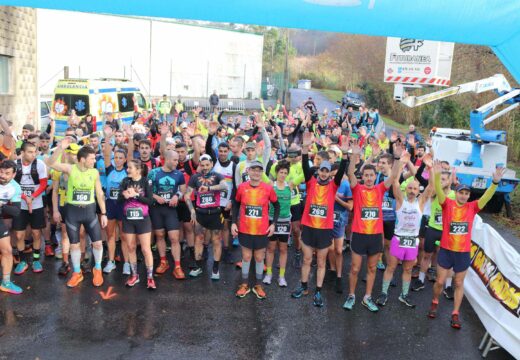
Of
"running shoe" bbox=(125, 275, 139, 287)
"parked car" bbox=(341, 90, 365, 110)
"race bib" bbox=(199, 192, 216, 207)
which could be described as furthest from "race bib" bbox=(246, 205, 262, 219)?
"parked car" bbox=(341, 90, 365, 110)

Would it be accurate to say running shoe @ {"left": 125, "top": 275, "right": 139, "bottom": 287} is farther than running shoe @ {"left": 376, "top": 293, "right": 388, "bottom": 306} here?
Yes

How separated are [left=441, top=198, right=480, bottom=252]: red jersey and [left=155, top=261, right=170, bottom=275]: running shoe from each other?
399 cm

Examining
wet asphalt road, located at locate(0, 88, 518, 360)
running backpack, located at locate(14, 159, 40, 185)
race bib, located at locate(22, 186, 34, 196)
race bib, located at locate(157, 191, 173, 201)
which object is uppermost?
running backpack, located at locate(14, 159, 40, 185)

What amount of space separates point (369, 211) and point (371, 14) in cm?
245

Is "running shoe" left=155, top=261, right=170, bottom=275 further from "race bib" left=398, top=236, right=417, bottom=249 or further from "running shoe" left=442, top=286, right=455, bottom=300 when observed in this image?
"running shoe" left=442, top=286, right=455, bottom=300

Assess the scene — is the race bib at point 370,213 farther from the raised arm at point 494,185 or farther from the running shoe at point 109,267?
the running shoe at point 109,267

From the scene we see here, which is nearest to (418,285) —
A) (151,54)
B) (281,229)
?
(281,229)

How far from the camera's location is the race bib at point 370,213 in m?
6.34

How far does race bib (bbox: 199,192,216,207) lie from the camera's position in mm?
7090

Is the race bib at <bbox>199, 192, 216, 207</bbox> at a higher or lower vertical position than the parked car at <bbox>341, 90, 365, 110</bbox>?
lower

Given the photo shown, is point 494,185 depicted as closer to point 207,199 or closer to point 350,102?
point 207,199

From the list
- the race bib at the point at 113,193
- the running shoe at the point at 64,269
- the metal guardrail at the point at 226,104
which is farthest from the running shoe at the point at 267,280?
the metal guardrail at the point at 226,104

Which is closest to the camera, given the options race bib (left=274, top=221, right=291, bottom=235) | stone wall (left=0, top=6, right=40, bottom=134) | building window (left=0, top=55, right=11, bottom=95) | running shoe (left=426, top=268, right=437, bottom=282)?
race bib (left=274, top=221, right=291, bottom=235)

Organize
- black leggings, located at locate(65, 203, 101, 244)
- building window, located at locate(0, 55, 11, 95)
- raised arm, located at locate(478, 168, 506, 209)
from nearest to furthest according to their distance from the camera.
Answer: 1. raised arm, located at locate(478, 168, 506, 209)
2. black leggings, located at locate(65, 203, 101, 244)
3. building window, located at locate(0, 55, 11, 95)
